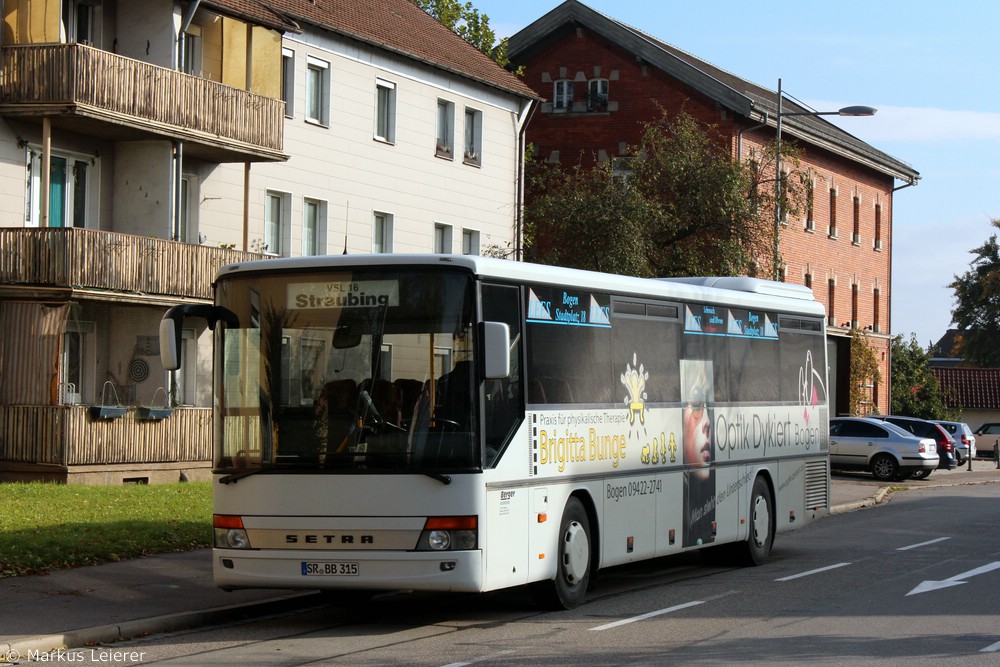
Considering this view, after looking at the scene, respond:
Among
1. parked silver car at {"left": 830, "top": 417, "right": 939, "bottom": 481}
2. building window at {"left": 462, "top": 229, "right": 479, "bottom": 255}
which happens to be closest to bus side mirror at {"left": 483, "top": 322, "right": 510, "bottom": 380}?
building window at {"left": 462, "top": 229, "right": 479, "bottom": 255}

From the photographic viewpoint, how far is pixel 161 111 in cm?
2803

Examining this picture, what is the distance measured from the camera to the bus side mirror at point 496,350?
449 inches

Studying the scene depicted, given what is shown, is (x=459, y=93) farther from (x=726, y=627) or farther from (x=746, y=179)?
(x=726, y=627)

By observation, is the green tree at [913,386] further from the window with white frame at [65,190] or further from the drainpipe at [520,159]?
the window with white frame at [65,190]

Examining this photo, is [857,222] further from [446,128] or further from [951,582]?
[951,582]

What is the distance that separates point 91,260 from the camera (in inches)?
1046

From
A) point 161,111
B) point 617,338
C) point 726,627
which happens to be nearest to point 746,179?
point 161,111

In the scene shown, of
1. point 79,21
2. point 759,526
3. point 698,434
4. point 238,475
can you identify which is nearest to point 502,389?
point 238,475

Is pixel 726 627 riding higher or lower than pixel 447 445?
lower

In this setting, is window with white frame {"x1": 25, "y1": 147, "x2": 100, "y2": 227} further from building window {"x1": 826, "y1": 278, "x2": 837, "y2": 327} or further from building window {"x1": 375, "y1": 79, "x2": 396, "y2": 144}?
building window {"x1": 826, "y1": 278, "x2": 837, "y2": 327}

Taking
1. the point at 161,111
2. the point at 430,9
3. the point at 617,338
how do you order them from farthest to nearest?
1. the point at 430,9
2. the point at 161,111
3. the point at 617,338

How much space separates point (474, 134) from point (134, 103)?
14.3 m

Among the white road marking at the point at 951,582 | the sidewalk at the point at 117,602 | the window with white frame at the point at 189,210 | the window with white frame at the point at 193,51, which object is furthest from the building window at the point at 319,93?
the white road marking at the point at 951,582

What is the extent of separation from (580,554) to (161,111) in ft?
56.9
